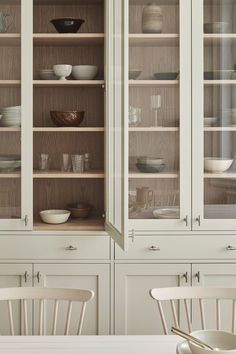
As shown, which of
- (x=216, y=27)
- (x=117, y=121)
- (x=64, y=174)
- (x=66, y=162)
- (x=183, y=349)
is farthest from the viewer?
(x=66, y=162)

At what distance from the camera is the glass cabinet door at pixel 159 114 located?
10.2 feet

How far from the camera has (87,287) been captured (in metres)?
3.12

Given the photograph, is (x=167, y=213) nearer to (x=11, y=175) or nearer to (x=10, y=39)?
(x=11, y=175)

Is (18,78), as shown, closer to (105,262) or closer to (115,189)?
(115,189)

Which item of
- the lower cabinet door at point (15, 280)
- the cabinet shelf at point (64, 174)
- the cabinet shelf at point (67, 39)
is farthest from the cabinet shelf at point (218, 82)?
the lower cabinet door at point (15, 280)

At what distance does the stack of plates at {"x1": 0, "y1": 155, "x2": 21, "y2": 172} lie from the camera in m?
3.14

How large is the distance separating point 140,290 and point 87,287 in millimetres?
Result: 261

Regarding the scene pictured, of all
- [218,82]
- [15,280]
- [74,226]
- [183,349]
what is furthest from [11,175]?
[183,349]

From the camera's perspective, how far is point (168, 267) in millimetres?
3111

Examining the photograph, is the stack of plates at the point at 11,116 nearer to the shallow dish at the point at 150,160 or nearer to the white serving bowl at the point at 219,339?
the shallow dish at the point at 150,160

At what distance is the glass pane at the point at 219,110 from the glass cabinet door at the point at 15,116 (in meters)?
0.87

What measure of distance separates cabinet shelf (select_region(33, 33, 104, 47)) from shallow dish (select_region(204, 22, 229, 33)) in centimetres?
52

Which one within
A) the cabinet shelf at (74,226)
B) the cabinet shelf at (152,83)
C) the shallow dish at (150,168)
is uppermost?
the cabinet shelf at (152,83)

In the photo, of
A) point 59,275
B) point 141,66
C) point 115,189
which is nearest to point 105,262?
point 59,275
